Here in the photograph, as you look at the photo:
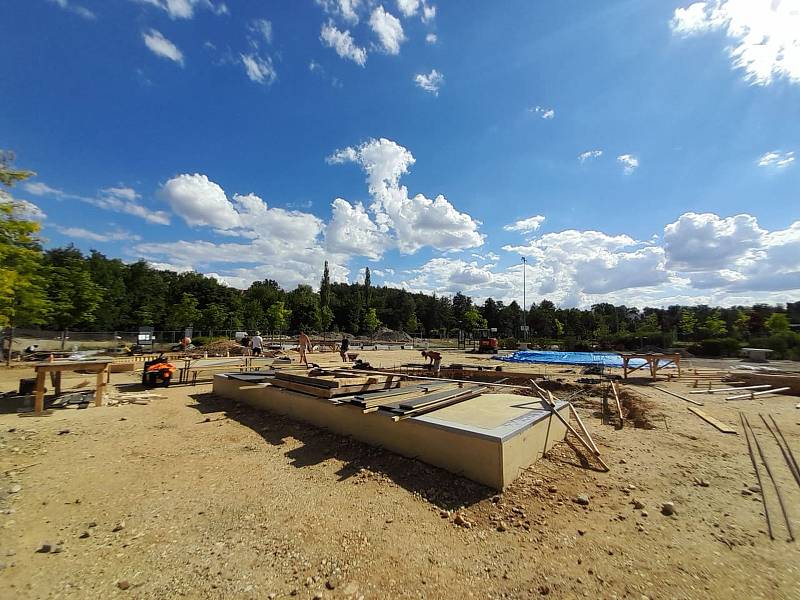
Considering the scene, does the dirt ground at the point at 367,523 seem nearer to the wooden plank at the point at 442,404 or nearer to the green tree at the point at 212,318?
the wooden plank at the point at 442,404

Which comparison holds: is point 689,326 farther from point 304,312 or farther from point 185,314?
point 185,314

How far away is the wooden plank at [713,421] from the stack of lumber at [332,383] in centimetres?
697

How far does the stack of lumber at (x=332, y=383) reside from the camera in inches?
281

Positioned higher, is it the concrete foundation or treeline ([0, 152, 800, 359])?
treeline ([0, 152, 800, 359])

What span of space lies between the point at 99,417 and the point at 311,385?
5066 mm

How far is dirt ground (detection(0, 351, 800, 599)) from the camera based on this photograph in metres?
2.87

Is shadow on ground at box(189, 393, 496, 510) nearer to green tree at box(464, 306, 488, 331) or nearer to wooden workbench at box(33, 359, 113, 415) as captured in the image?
wooden workbench at box(33, 359, 113, 415)

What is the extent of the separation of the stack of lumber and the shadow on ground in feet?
2.46

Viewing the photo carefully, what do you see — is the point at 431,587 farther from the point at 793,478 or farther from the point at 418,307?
the point at 418,307

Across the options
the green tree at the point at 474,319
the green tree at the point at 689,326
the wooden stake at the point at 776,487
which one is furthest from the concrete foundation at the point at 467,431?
the green tree at the point at 474,319

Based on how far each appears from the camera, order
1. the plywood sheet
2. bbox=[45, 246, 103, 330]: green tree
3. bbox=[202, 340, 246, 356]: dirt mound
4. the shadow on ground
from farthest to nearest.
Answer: bbox=[45, 246, 103, 330]: green tree
bbox=[202, 340, 246, 356]: dirt mound
the plywood sheet
the shadow on ground

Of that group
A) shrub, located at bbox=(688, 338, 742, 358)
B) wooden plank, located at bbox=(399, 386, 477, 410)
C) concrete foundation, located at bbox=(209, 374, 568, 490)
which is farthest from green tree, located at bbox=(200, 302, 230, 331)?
shrub, located at bbox=(688, 338, 742, 358)

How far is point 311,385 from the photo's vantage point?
25.0 ft

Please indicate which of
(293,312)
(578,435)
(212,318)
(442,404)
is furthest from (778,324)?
(293,312)
